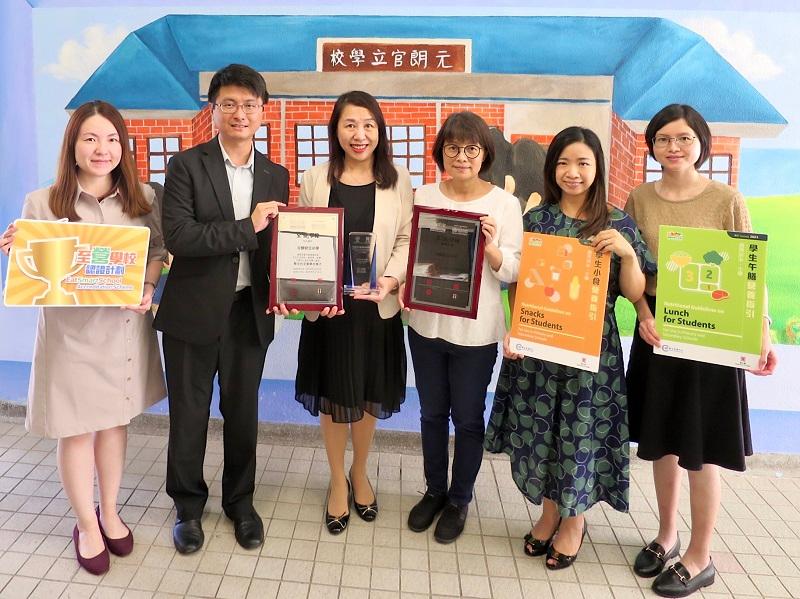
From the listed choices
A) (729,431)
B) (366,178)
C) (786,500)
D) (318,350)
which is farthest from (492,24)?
(786,500)

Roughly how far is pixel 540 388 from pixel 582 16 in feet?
6.06

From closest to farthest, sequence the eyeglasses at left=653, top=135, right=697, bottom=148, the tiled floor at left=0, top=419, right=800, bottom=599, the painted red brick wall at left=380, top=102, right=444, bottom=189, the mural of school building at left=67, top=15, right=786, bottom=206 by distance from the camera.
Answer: the eyeglasses at left=653, top=135, right=697, bottom=148 < the tiled floor at left=0, top=419, right=800, bottom=599 < the mural of school building at left=67, top=15, right=786, bottom=206 < the painted red brick wall at left=380, top=102, right=444, bottom=189

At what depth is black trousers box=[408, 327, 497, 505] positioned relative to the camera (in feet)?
7.23

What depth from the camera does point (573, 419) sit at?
2006 mm

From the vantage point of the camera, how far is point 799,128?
2.75 m

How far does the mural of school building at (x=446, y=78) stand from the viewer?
108 inches

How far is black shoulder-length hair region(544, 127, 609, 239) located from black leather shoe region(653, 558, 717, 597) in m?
1.30

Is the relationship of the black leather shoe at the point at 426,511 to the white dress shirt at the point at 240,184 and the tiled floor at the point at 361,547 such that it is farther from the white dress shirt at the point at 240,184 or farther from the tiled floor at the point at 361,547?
the white dress shirt at the point at 240,184

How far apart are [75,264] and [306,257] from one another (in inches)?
29.8

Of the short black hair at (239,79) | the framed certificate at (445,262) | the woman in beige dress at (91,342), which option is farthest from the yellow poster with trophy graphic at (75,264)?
the framed certificate at (445,262)

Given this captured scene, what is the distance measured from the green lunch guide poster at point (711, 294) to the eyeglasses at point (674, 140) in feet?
1.00

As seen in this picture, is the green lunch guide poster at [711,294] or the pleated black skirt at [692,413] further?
the pleated black skirt at [692,413]

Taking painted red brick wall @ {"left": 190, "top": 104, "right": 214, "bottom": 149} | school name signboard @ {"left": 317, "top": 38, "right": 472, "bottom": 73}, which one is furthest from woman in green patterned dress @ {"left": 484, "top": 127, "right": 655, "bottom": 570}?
painted red brick wall @ {"left": 190, "top": 104, "right": 214, "bottom": 149}

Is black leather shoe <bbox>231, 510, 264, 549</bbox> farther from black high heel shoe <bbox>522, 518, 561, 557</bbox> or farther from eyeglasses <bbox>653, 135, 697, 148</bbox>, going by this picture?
eyeglasses <bbox>653, 135, 697, 148</bbox>
